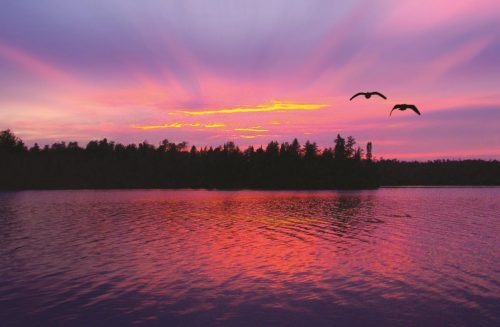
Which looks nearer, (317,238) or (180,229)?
(317,238)

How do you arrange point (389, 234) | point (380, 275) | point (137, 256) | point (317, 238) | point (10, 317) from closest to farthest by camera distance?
point (10, 317), point (380, 275), point (137, 256), point (317, 238), point (389, 234)

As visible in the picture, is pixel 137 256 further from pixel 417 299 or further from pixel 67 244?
pixel 417 299

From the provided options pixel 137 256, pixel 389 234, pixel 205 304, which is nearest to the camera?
pixel 205 304

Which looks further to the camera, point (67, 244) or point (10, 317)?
point (67, 244)

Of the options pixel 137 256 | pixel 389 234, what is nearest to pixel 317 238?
pixel 389 234

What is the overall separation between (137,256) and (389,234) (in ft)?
105

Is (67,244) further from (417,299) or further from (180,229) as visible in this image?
(417,299)

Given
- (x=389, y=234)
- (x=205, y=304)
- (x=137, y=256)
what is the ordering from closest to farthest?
(x=205, y=304), (x=137, y=256), (x=389, y=234)

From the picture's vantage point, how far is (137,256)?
1620 inches

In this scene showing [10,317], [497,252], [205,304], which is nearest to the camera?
[10,317]

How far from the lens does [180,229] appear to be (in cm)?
A: 6281

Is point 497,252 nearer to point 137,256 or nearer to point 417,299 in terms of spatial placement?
point 417,299

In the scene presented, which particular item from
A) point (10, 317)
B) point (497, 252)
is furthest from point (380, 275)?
point (10, 317)

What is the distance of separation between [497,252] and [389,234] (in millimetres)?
15557
